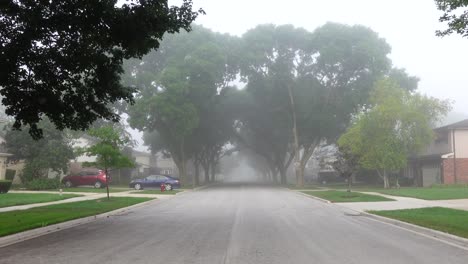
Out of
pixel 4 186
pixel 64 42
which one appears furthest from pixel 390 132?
pixel 64 42

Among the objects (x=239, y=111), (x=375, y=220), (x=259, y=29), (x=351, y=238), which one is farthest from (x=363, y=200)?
(x=239, y=111)

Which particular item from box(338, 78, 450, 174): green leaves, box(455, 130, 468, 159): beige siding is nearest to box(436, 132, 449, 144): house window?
box(455, 130, 468, 159): beige siding

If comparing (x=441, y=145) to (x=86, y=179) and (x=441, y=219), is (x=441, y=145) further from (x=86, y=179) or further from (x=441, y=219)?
(x=441, y=219)

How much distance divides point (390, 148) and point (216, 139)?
24606 millimetres

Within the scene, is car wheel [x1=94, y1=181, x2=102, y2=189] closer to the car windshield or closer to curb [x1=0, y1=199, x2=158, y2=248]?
the car windshield

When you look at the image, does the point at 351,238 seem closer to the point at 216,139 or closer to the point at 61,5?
the point at 61,5

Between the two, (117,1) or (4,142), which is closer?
(117,1)

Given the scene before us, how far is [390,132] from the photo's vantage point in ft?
138

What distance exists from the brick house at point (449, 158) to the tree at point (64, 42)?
117 ft

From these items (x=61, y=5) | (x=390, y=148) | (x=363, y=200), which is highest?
(x=61, y=5)

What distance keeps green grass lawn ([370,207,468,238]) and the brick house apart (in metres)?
26.4

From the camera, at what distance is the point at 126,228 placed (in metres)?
14.6

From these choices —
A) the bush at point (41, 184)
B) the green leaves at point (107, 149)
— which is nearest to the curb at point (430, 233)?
the green leaves at point (107, 149)

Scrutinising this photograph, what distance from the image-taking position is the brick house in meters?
43.4
